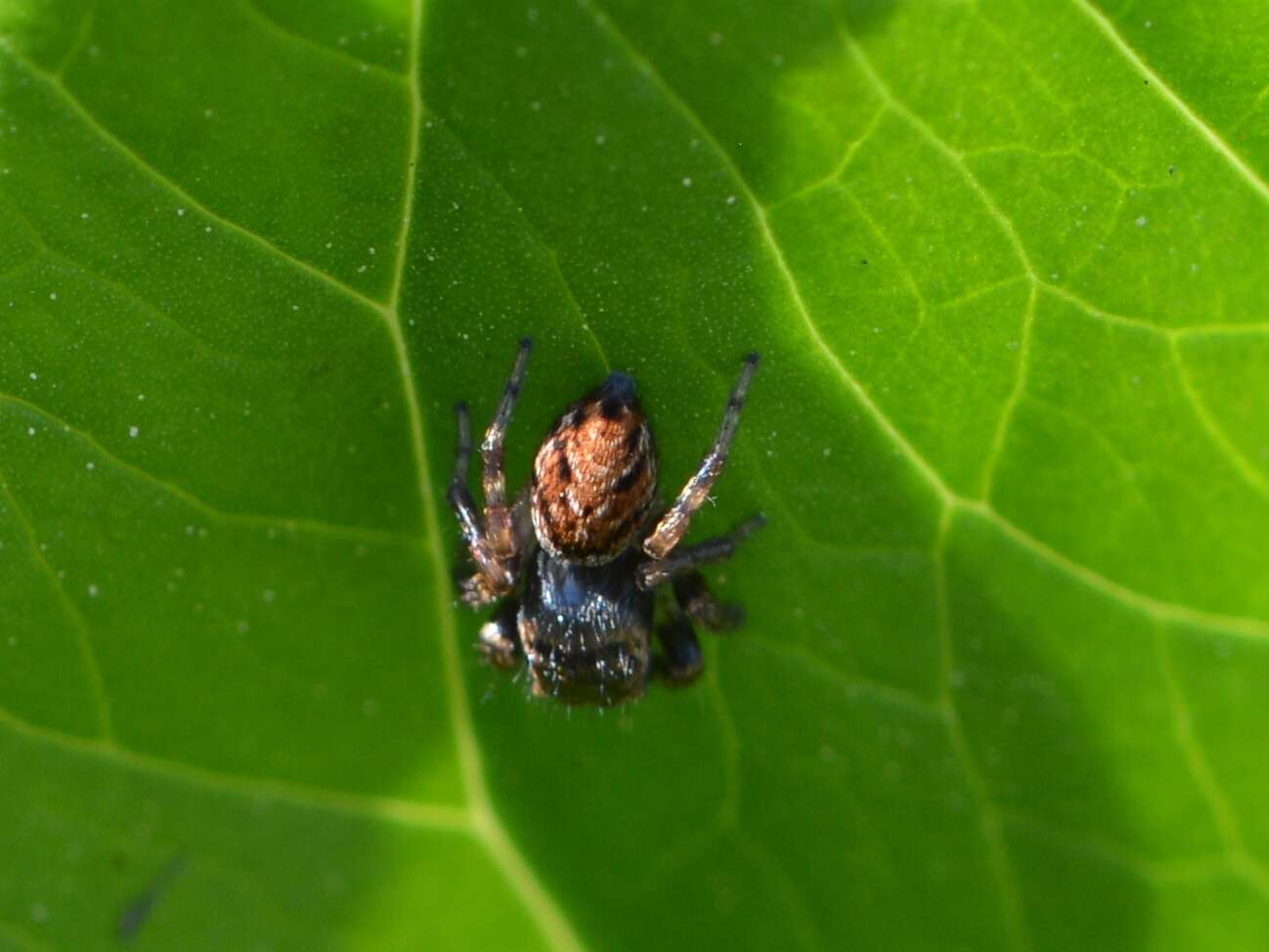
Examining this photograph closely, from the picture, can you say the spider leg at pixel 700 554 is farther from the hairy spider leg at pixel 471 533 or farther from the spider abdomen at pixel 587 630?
the hairy spider leg at pixel 471 533

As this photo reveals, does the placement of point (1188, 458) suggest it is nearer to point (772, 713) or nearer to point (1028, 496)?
point (1028, 496)

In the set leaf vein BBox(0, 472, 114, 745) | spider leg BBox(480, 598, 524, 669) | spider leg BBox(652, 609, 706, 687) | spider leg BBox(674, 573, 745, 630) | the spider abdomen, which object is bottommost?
leaf vein BBox(0, 472, 114, 745)

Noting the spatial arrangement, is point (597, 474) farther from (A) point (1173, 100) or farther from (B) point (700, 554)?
(A) point (1173, 100)

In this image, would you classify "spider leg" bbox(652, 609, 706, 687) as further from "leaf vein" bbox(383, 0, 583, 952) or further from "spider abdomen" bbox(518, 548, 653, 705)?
"leaf vein" bbox(383, 0, 583, 952)

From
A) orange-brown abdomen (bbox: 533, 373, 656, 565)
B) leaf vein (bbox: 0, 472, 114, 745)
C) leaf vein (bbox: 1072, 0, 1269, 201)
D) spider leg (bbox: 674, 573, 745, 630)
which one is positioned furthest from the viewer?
spider leg (bbox: 674, 573, 745, 630)

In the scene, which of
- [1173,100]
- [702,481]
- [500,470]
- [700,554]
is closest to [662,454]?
[702,481]

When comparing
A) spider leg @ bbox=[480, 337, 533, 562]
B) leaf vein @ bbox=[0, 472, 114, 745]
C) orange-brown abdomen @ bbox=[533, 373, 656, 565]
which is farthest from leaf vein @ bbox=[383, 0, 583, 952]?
leaf vein @ bbox=[0, 472, 114, 745]

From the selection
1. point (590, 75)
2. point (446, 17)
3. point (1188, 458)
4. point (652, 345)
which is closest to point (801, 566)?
point (652, 345)
